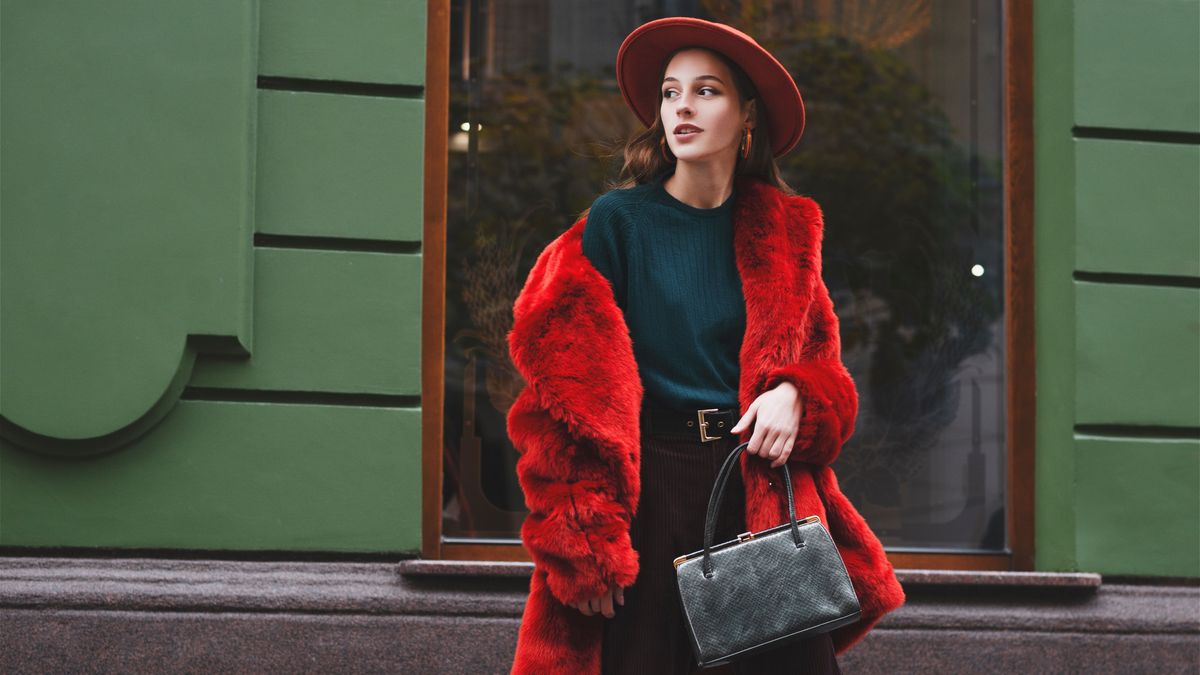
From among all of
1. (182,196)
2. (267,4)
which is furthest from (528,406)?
(267,4)

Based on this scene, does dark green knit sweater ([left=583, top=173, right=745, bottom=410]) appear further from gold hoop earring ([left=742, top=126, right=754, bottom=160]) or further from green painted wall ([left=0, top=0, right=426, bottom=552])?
green painted wall ([left=0, top=0, right=426, bottom=552])

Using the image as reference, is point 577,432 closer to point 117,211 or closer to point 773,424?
point 773,424

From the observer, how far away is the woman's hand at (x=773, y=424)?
7.55 feet

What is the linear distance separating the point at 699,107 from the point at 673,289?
409mm

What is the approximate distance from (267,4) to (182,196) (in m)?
0.77

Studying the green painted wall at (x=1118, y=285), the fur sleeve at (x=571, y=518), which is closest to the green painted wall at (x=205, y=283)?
the fur sleeve at (x=571, y=518)

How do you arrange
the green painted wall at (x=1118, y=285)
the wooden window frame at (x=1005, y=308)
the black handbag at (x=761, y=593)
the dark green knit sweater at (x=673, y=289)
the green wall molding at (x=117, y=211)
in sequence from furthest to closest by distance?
the green painted wall at (x=1118, y=285)
the wooden window frame at (x=1005, y=308)
the green wall molding at (x=117, y=211)
the dark green knit sweater at (x=673, y=289)
the black handbag at (x=761, y=593)

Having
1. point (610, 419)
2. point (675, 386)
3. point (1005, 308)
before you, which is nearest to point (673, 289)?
point (675, 386)

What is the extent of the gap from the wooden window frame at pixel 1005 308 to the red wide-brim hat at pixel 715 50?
5.55 feet

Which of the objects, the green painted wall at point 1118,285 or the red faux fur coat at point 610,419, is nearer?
the red faux fur coat at point 610,419

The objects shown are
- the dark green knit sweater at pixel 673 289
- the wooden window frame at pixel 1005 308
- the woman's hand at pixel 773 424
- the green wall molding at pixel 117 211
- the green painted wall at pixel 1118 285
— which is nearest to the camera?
the woman's hand at pixel 773 424

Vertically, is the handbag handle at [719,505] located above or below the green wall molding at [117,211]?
below

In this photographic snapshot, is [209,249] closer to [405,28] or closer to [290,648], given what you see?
[405,28]

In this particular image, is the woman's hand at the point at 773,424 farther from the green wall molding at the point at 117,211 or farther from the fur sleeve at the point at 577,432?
the green wall molding at the point at 117,211
